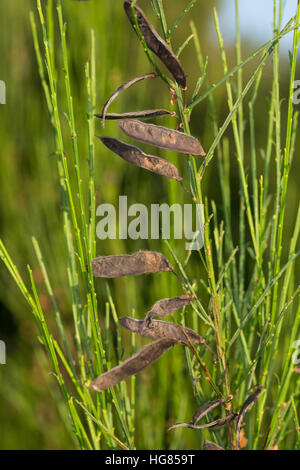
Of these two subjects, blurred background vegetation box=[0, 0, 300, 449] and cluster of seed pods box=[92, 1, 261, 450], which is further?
blurred background vegetation box=[0, 0, 300, 449]

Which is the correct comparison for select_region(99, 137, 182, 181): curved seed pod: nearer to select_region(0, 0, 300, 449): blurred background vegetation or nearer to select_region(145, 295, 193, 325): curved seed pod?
select_region(145, 295, 193, 325): curved seed pod

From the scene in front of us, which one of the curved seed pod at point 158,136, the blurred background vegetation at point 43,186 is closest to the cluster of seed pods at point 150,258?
the curved seed pod at point 158,136

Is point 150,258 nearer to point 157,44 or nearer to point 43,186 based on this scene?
point 157,44

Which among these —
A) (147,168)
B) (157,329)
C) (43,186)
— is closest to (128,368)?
(157,329)

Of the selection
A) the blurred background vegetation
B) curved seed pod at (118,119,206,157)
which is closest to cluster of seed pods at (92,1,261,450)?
curved seed pod at (118,119,206,157)

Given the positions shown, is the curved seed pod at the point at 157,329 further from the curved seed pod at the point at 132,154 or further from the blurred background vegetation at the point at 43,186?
the blurred background vegetation at the point at 43,186

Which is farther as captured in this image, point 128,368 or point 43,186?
point 43,186

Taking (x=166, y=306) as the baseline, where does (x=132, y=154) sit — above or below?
above
